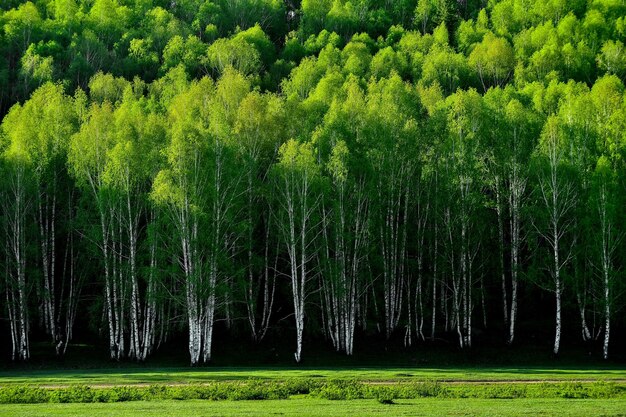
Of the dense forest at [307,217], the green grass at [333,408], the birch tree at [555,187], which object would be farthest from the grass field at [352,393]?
the birch tree at [555,187]

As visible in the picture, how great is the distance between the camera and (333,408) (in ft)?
71.5

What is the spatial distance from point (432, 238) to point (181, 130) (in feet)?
64.9

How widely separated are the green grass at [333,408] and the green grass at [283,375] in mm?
7348

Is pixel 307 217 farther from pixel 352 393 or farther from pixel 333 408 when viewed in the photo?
pixel 333 408

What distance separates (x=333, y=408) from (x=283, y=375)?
38.1 feet

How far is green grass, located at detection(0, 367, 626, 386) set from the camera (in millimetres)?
30948

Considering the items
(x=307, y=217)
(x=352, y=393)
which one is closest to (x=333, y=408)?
(x=352, y=393)

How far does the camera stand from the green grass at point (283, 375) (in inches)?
1218

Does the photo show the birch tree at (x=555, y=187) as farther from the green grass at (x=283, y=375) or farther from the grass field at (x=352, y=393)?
the grass field at (x=352, y=393)

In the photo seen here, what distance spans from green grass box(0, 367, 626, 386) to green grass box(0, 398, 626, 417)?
735 cm

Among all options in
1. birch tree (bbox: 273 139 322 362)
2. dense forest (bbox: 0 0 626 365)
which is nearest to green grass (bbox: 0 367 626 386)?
dense forest (bbox: 0 0 626 365)

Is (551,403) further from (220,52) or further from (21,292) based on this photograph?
(220,52)

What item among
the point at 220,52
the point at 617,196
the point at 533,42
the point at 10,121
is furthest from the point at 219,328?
the point at 533,42

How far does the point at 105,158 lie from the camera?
148 feet
